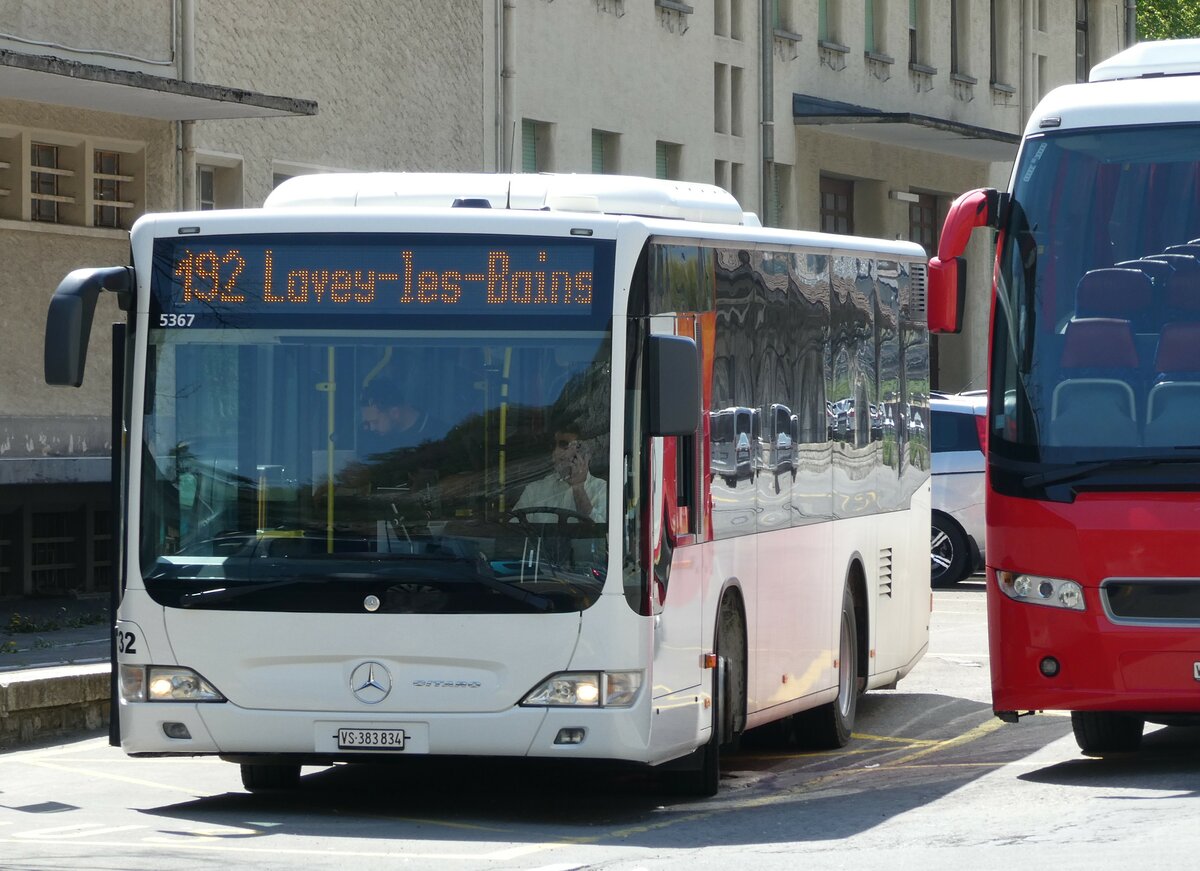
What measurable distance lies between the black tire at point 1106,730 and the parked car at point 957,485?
40.7 ft

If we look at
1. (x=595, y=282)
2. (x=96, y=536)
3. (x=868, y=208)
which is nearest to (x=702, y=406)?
(x=595, y=282)

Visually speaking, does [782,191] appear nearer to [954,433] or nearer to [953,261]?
Answer: [954,433]

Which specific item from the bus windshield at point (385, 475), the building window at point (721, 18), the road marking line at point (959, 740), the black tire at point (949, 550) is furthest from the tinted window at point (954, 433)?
the bus windshield at point (385, 475)

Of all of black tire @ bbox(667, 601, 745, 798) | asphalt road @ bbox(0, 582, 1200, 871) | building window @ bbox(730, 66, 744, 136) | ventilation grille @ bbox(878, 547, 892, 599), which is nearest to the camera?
asphalt road @ bbox(0, 582, 1200, 871)

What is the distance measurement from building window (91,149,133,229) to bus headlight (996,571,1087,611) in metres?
13.7

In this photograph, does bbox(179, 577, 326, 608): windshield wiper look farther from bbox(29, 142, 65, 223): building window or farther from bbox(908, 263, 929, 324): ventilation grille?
bbox(29, 142, 65, 223): building window

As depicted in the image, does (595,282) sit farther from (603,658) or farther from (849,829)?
(849,829)

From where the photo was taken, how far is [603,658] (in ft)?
34.4

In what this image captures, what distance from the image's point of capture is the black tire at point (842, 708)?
13898 millimetres

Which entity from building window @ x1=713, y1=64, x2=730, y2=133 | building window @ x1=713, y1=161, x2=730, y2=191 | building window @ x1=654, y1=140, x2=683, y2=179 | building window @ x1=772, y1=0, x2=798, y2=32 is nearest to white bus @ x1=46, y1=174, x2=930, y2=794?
building window @ x1=654, y1=140, x2=683, y2=179

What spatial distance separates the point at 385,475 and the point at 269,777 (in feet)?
6.98

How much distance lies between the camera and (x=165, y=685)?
1080 centimetres

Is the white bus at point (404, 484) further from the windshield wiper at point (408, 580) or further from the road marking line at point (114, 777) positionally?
the road marking line at point (114, 777)

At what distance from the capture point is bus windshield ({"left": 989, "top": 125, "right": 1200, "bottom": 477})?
11805 mm
